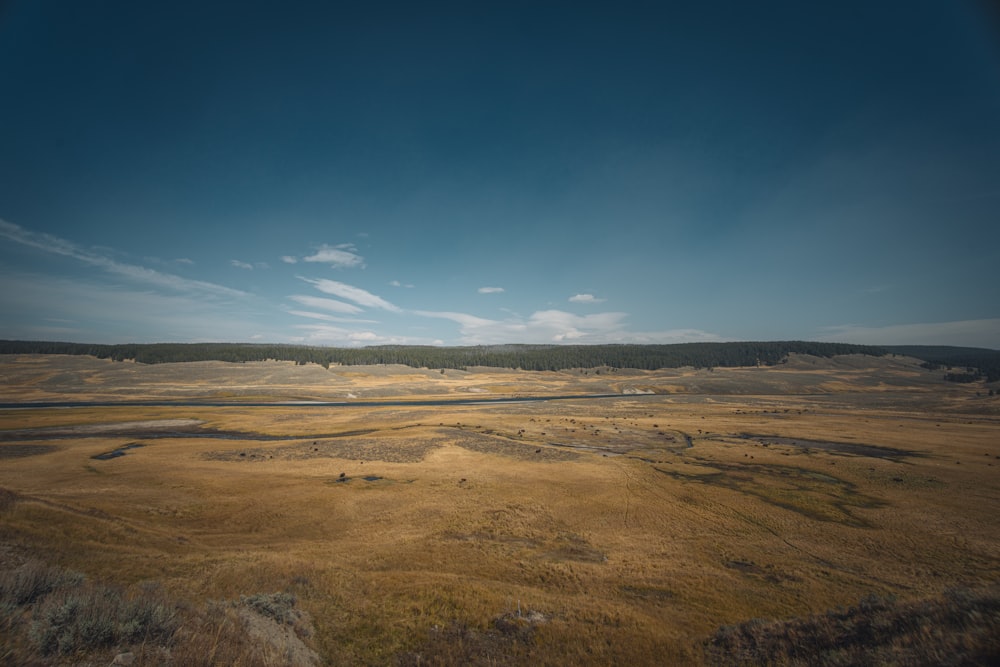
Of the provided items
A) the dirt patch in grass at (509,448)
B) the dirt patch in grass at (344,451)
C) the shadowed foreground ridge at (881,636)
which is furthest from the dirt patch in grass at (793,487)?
the dirt patch in grass at (344,451)

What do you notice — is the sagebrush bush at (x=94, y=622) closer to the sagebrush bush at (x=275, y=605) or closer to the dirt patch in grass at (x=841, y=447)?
the sagebrush bush at (x=275, y=605)

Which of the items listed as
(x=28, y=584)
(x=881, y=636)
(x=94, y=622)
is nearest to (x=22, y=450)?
(x=28, y=584)

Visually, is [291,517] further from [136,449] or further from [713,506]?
[136,449]

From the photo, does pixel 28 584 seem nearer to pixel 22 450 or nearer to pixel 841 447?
pixel 22 450

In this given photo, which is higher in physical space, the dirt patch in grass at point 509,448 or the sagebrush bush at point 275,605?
the sagebrush bush at point 275,605

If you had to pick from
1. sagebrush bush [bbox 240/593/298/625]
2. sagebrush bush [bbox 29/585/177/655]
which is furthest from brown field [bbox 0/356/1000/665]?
sagebrush bush [bbox 240/593/298/625]

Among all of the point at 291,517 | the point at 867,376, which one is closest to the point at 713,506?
the point at 291,517
